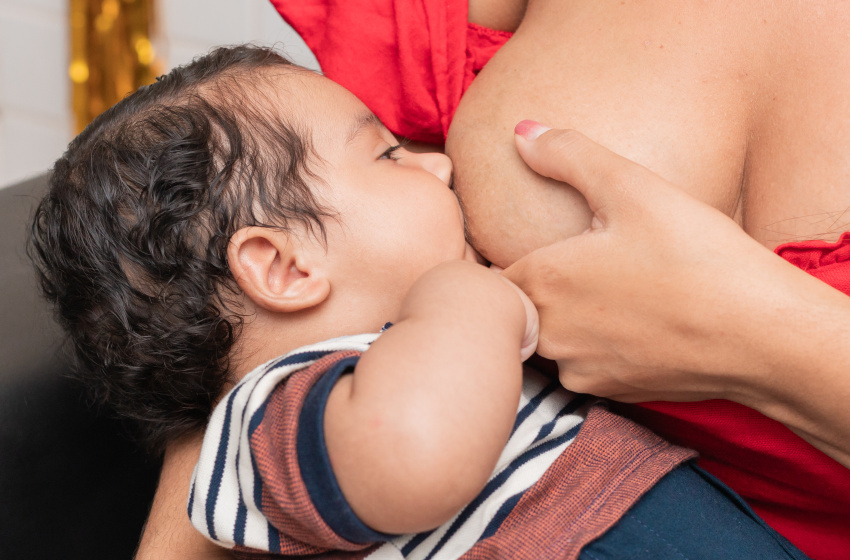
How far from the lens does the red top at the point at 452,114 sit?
647 mm

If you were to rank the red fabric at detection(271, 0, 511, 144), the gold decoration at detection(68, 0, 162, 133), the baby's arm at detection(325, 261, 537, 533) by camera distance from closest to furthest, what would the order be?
the baby's arm at detection(325, 261, 537, 533), the red fabric at detection(271, 0, 511, 144), the gold decoration at detection(68, 0, 162, 133)

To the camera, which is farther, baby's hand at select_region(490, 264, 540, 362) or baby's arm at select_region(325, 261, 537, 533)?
baby's hand at select_region(490, 264, 540, 362)

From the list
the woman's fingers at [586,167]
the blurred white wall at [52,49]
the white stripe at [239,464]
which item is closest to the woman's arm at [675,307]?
the woman's fingers at [586,167]

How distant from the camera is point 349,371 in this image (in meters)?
0.59

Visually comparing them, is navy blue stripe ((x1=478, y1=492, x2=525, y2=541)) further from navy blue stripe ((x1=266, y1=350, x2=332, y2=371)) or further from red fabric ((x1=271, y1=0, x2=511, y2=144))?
red fabric ((x1=271, y1=0, x2=511, y2=144))

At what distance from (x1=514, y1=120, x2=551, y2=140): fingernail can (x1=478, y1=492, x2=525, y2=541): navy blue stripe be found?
350 millimetres

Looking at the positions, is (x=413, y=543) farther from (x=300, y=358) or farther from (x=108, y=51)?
(x=108, y=51)

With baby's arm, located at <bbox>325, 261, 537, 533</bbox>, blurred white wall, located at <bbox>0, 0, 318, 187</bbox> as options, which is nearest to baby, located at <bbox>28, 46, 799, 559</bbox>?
baby's arm, located at <bbox>325, 261, 537, 533</bbox>

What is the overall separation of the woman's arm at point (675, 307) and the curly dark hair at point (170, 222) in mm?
260

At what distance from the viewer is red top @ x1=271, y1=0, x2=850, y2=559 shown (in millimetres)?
647

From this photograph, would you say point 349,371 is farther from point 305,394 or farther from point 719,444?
point 719,444

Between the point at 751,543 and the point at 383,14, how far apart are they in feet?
2.50

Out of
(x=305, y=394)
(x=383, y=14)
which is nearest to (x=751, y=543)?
(x=305, y=394)

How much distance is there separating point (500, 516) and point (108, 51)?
169cm
